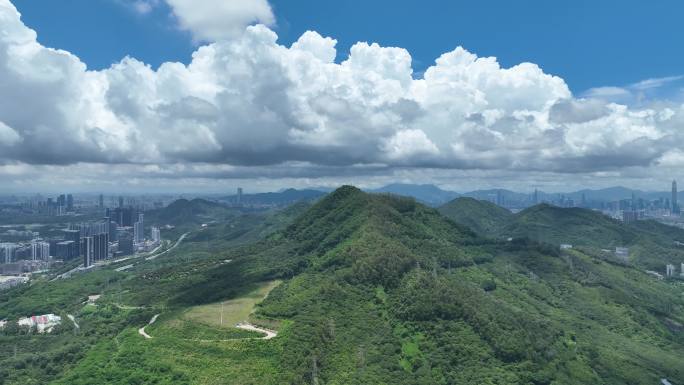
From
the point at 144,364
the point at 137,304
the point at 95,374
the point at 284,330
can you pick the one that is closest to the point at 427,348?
the point at 284,330

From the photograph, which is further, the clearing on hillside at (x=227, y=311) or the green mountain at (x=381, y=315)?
the clearing on hillside at (x=227, y=311)

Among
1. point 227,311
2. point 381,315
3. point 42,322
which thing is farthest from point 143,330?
point 381,315

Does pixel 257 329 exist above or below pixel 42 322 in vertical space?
above

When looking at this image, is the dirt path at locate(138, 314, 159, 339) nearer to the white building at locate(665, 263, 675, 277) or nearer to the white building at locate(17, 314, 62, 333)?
the white building at locate(17, 314, 62, 333)

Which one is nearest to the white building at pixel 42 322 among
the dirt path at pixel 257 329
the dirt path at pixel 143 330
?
the dirt path at pixel 143 330

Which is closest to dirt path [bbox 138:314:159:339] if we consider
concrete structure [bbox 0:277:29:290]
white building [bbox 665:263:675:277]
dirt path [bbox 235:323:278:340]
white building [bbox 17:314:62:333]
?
dirt path [bbox 235:323:278:340]

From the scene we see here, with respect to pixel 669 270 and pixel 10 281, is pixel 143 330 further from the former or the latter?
pixel 669 270

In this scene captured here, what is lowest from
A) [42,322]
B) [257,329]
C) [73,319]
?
[42,322]

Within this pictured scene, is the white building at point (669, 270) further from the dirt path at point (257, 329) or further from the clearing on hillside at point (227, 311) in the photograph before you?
the dirt path at point (257, 329)

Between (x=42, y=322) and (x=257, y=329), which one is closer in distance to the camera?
(x=257, y=329)
